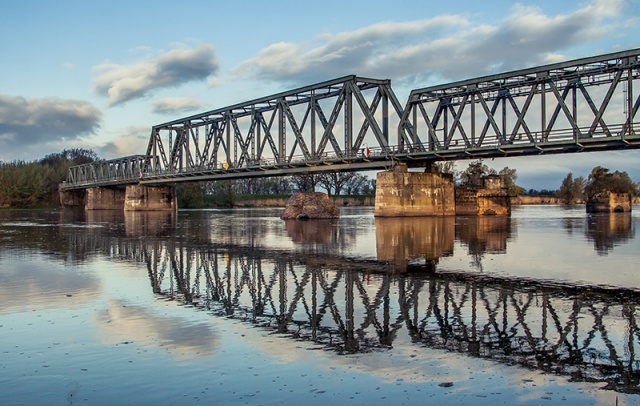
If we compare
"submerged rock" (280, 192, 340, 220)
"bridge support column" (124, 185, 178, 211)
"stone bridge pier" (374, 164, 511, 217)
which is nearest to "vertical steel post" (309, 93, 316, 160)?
"submerged rock" (280, 192, 340, 220)

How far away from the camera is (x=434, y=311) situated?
1104 cm

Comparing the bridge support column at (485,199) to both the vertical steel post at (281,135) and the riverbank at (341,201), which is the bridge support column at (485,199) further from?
the riverbank at (341,201)

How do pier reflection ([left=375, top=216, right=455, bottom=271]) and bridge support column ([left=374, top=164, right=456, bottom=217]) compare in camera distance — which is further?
bridge support column ([left=374, top=164, right=456, bottom=217])

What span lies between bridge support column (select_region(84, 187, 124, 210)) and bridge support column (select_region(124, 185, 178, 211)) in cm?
2537

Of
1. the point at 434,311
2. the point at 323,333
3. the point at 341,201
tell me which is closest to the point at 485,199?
the point at 434,311

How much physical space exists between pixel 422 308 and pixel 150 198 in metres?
115

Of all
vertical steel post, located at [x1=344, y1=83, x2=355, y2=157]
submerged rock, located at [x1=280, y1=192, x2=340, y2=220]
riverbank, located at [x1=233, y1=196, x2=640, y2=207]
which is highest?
vertical steel post, located at [x1=344, y1=83, x2=355, y2=157]

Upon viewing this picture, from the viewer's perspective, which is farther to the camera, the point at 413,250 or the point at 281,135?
the point at 281,135

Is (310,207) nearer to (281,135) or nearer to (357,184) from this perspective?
(281,135)

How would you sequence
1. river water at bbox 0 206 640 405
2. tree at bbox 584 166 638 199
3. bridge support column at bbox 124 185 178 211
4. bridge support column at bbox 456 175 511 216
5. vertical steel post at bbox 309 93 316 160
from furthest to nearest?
bridge support column at bbox 124 185 178 211 < tree at bbox 584 166 638 199 < vertical steel post at bbox 309 93 316 160 < bridge support column at bbox 456 175 511 216 < river water at bbox 0 206 640 405

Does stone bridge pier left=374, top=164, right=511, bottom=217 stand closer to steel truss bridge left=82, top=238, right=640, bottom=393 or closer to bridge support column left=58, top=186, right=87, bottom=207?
steel truss bridge left=82, top=238, right=640, bottom=393

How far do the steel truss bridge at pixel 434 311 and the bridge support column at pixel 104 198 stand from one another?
133 metres

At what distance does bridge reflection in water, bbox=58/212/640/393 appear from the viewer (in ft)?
26.9

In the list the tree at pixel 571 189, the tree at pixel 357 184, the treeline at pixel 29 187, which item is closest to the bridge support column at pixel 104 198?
the treeline at pixel 29 187
